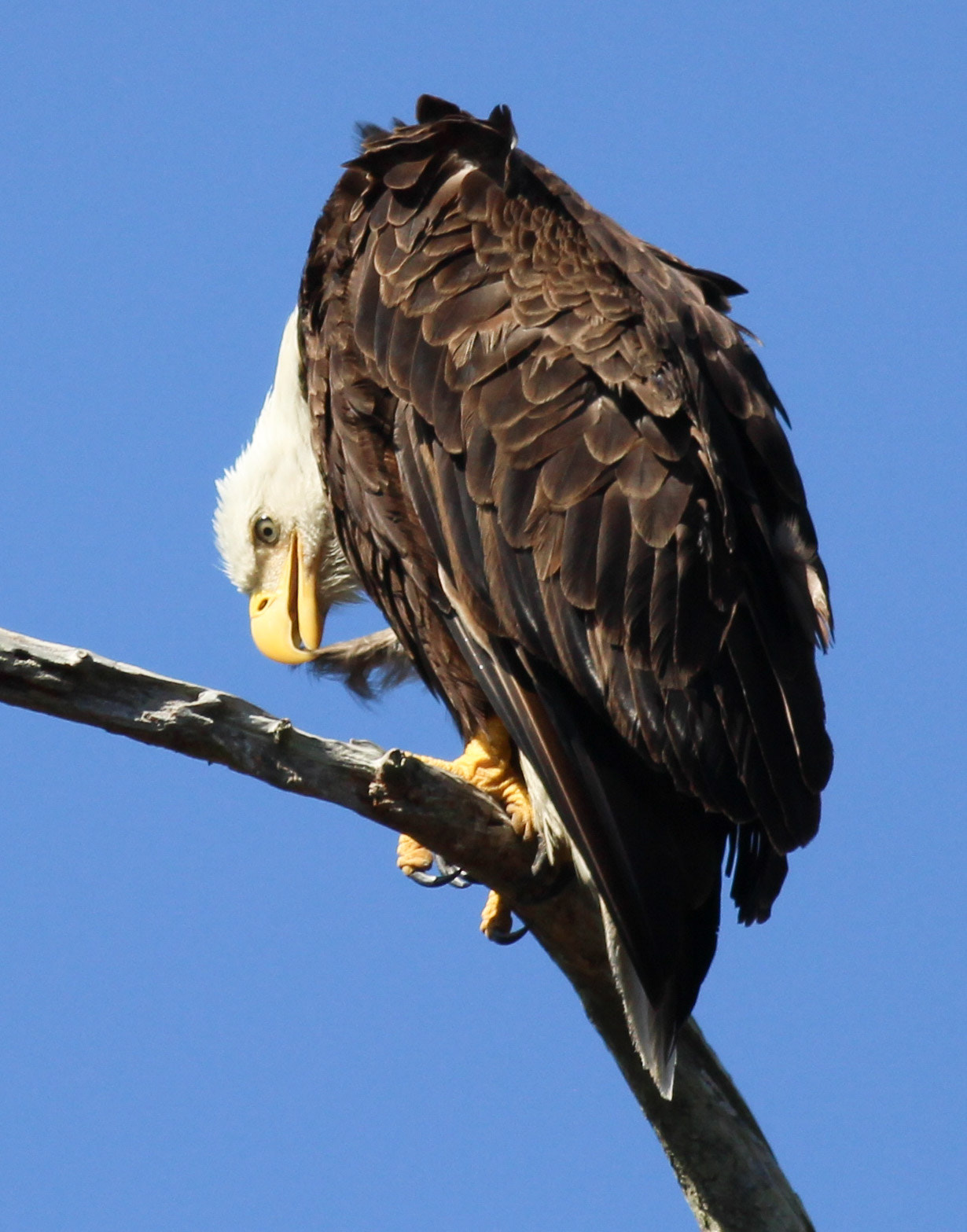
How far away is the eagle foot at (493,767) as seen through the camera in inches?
180

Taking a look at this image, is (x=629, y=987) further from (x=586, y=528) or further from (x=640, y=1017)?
(x=586, y=528)

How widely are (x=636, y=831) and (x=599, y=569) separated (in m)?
0.60

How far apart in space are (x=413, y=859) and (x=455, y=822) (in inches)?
20.0

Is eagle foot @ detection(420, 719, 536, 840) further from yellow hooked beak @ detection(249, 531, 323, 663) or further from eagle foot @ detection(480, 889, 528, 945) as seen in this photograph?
yellow hooked beak @ detection(249, 531, 323, 663)

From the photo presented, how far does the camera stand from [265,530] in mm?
5871

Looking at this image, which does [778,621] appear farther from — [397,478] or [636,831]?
[397,478]

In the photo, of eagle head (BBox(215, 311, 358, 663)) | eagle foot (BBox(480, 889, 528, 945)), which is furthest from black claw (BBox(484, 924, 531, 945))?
eagle head (BBox(215, 311, 358, 663))

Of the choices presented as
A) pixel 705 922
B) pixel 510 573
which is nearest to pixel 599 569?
pixel 510 573

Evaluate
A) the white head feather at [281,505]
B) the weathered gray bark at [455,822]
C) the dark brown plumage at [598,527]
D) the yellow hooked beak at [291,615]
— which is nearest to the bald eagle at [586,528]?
the dark brown plumage at [598,527]

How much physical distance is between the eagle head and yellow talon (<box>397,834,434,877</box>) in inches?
49.2

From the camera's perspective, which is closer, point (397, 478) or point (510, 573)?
point (510, 573)

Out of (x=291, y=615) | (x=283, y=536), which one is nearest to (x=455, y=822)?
(x=291, y=615)

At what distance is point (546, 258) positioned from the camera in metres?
4.47

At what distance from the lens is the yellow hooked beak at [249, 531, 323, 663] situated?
5781 mm
